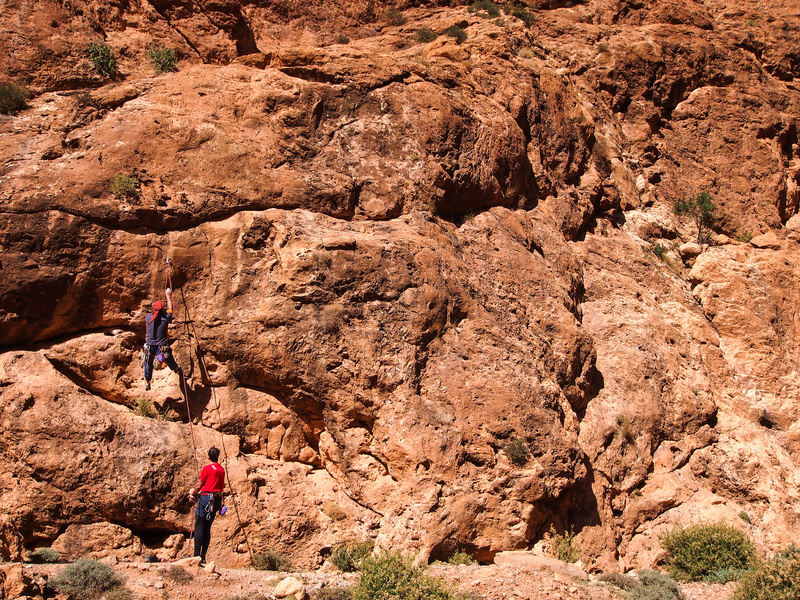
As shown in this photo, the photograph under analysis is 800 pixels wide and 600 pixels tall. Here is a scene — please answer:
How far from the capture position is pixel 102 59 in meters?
10.9

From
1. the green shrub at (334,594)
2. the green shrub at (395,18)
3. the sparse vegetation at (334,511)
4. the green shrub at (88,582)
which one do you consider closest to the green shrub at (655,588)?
the green shrub at (334,594)

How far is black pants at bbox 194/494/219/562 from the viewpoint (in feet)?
24.3

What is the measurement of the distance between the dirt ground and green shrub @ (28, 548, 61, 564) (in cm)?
52

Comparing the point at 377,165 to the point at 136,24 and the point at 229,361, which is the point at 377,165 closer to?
the point at 229,361

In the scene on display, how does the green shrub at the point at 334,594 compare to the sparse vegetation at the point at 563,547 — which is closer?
the green shrub at the point at 334,594

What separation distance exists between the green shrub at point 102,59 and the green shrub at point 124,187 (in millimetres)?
3053

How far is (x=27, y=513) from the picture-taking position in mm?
7570

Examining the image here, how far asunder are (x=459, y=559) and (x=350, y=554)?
4.76 feet

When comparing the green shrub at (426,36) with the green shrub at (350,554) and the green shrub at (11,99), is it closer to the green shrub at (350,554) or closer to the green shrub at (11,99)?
the green shrub at (11,99)

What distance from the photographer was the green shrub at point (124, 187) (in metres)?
8.91

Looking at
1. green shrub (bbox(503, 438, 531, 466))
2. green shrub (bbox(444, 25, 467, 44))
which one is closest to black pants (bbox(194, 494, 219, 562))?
green shrub (bbox(503, 438, 531, 466))

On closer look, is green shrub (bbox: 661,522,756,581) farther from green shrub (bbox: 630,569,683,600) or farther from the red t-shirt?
the red t-shirt

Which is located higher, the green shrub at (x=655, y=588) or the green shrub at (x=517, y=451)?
the green shrub at (x=517, y=451)

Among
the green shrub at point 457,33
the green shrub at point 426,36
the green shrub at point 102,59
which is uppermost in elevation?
the green shrub at point 457,33
